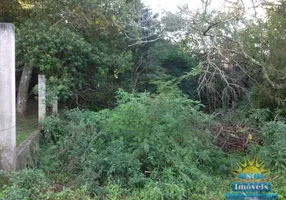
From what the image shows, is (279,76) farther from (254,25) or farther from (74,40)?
(74,40)

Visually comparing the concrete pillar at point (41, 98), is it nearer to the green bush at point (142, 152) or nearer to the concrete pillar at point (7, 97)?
the green bush at point (142, 152)

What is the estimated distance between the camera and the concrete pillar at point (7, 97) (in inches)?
151

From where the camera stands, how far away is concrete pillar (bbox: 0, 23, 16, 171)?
151 inches

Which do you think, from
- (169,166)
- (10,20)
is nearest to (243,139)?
(169,166)

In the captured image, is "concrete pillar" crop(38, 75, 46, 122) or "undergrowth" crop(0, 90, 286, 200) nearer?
"undergrowth" crop(0, 90, 286, 200)
